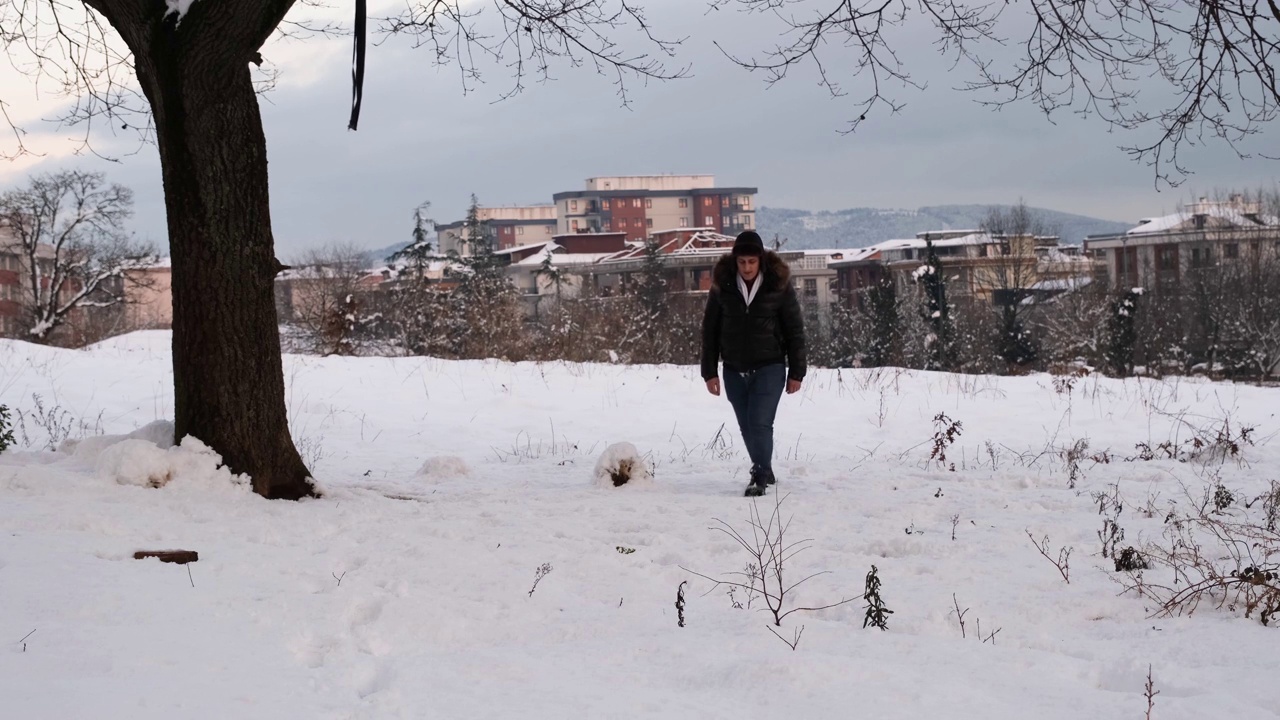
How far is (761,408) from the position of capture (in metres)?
7.31

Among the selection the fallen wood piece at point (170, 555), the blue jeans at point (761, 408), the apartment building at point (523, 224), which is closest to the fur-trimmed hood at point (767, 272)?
the blue jeans at point (761, 408)

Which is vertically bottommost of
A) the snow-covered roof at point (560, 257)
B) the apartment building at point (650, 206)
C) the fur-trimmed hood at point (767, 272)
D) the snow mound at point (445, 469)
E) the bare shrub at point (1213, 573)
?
the bare shrub at point (1213, 573)

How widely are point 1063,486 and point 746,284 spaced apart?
2677 mm

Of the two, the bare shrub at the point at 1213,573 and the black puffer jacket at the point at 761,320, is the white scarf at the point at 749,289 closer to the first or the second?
the black puffer jacket at the point at 761,320

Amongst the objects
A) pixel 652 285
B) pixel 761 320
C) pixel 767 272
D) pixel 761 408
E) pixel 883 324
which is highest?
pixel 652 285

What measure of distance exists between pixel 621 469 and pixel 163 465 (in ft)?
9.90

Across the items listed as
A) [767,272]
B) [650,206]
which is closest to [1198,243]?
[767,272]

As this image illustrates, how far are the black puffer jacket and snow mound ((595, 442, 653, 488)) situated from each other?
91 cm

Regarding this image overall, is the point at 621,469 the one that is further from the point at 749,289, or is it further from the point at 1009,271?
the point at 1009,271

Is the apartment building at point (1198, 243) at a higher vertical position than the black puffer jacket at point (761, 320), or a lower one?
higher

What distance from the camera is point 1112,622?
4.04 m

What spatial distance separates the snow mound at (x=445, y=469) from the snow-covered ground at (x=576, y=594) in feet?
0.11

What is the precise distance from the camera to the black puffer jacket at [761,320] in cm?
737

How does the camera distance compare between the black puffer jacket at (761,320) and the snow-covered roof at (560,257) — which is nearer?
the black puffer jacket at (761,320)
